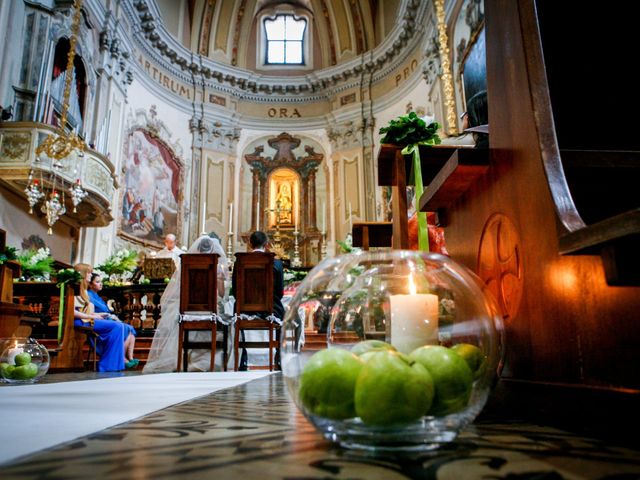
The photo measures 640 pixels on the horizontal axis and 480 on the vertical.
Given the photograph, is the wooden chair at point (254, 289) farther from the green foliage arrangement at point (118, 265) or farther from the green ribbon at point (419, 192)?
the green foliage arrangement at point (118, 265)

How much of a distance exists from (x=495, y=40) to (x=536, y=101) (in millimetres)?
382

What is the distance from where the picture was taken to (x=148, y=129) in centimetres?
1063

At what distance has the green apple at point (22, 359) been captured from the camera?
2609 millimetres

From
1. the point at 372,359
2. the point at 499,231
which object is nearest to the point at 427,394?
the point at 372,359

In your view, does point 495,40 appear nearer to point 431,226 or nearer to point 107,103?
point 431,226

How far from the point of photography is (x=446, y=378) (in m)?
0.65

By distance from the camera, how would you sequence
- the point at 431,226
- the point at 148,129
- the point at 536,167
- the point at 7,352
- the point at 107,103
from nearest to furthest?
the point at 536,167, the point at 7,352, the point at 431,226, the point at 107,103, the point at 148,129

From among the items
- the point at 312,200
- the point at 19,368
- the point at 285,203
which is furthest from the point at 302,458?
the point at 285,203

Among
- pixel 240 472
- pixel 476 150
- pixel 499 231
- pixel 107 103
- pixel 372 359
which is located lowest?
pixel 240 472

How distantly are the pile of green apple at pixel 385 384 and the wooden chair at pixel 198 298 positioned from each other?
4.49 meters

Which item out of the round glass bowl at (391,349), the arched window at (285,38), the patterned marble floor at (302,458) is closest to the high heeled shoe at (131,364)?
the patterned marble floor at (302,458)

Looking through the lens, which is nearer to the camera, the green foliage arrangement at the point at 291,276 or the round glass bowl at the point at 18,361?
the round glass bowl at the point at 18,361

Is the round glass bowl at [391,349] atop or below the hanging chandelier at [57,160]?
below

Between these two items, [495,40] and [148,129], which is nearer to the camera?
[495,40]
